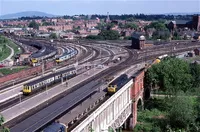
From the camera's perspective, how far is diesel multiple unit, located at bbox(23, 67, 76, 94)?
155 ft

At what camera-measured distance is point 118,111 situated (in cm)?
4294

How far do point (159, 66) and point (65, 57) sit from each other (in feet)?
117

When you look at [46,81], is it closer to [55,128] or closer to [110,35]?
[55,128]

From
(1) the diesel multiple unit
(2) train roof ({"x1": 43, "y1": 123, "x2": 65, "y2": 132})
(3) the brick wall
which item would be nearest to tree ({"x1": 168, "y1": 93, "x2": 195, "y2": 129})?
(3) the brick wall

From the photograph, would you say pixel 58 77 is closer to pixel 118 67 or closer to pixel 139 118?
pixel 139 118

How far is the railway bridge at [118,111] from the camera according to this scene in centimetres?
3214

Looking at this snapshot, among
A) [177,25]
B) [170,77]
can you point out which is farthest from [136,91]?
[177,25]

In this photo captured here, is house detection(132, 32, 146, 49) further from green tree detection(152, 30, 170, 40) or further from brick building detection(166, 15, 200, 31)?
brick building detection(166, 15, 200, 31)

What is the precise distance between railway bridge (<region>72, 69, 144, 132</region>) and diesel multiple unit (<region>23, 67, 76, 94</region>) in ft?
43.6

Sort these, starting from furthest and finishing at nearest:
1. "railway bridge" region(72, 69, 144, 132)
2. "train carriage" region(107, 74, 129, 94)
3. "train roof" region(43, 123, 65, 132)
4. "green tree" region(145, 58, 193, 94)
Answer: "green tree" region(145, 58, 193, 94)
"train carriage" region(107, 74, 129, 94)
"railway bridge" region(72, 69, 144, 132)
"train roof" region(43, 123, 65, 132)

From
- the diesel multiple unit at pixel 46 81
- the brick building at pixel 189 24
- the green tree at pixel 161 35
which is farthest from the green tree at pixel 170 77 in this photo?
the brick building at pixel 189 24

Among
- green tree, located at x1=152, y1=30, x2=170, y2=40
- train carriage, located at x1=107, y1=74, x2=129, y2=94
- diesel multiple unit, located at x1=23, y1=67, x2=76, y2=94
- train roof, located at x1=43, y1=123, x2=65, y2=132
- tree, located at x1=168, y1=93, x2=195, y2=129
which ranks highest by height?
train roof, located at x1=43, y1=123, x2=65, y2=132

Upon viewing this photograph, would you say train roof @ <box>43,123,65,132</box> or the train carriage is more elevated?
train roof @ <box>43,123,65,132</box>

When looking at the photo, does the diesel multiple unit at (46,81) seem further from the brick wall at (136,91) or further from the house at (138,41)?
the house at (138,41)
